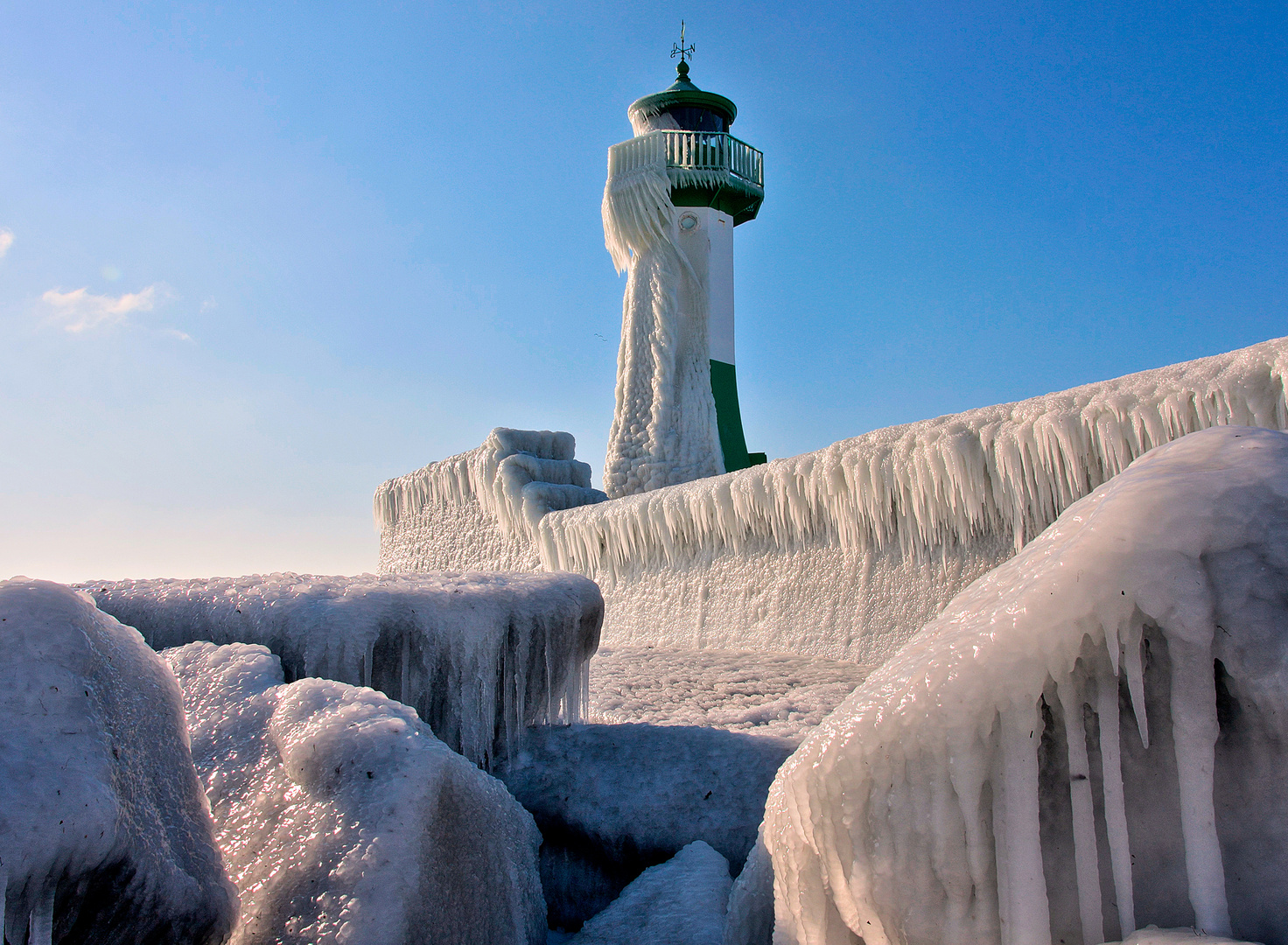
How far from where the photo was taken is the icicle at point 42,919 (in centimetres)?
125

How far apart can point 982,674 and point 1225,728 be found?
0.33 m

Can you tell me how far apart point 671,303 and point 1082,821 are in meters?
9.01

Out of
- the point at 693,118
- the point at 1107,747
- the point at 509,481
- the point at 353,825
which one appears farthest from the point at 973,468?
the point at 693,118

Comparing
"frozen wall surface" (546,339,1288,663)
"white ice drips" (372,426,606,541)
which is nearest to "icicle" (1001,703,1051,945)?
"frozen wall surface" (546,339,1288,663)

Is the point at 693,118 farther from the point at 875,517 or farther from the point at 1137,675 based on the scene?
the point at 1137,675

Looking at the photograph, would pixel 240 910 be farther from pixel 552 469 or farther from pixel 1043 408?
pixel 552 469

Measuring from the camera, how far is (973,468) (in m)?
3.91

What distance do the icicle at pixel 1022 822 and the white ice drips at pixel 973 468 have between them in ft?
7.43

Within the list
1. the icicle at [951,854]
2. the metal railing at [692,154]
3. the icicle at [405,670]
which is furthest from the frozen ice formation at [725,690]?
the metal railing at [692,154]

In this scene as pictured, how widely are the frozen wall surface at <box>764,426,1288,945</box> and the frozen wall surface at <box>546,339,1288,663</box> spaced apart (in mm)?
2274

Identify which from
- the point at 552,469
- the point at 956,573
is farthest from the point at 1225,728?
the point at 552,469

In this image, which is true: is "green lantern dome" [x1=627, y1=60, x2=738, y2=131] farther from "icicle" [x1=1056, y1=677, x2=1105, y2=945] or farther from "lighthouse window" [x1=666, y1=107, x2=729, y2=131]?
"icicle" [x1=1056, y1=677, x2=1105, y2=945]

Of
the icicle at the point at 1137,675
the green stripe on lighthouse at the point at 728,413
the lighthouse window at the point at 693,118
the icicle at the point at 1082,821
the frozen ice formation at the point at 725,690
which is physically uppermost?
the lighthouse window at the point at 693,118

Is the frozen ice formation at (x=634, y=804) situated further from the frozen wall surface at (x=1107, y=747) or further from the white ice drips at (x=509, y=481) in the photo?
the white ice drips at (x=509, y=481)
